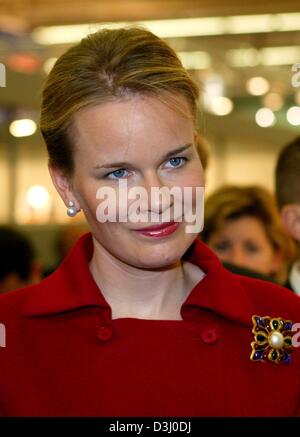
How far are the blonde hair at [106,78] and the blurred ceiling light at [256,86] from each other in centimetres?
625

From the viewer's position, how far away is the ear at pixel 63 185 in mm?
1634

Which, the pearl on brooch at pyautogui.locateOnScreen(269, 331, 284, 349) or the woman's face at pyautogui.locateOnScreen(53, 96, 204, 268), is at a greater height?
the woman's face at pyautogui.locateOnScreen(53, 96, 204, 268)

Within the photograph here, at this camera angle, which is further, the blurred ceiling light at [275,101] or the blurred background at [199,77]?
the blurred ceiling light at [275,101]

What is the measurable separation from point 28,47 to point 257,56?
339 centimetres

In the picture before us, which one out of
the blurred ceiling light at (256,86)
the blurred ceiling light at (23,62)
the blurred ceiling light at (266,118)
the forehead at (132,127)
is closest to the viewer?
the forehead at (132,127)

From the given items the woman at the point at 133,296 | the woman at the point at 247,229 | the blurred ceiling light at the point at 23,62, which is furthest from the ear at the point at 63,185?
the blurred ceiling light at the point at 23,62

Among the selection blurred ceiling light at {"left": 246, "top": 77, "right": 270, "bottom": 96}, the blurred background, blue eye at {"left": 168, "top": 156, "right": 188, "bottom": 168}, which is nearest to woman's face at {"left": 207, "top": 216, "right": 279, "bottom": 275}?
the blurred background

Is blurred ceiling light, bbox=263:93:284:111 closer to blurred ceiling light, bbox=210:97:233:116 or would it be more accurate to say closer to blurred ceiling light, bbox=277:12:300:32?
blurred ceiling light, bbox=210:97:233:116

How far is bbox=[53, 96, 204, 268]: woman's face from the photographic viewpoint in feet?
4.86

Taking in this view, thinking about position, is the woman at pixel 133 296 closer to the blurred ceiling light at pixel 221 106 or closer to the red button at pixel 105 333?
the red button at pixel 105 333

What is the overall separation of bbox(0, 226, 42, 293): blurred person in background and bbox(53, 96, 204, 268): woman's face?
1.79m

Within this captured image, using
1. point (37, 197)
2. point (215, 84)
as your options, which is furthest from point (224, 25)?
point (37, 197)

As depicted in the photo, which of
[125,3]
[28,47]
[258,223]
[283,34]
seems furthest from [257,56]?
[258,223]

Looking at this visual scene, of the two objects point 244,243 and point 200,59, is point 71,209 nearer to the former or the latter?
point 244,243
